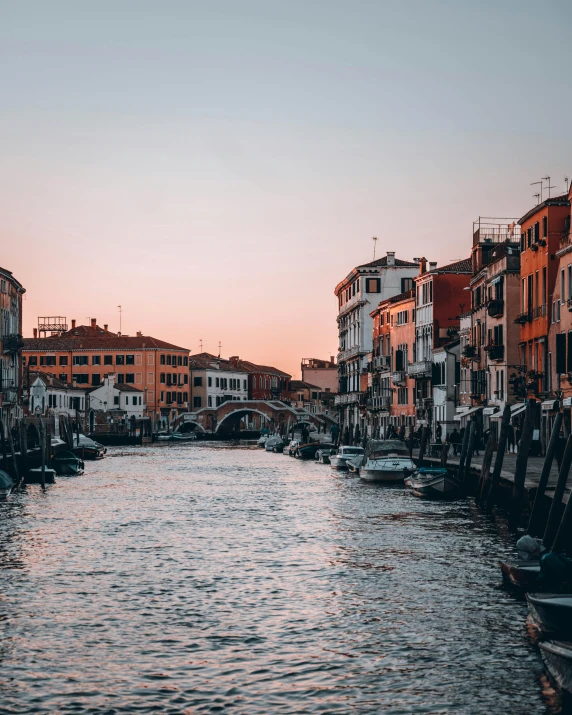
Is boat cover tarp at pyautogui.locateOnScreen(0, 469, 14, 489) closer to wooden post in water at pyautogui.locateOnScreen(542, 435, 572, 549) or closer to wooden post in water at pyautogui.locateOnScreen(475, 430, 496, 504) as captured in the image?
wooden post in water at pyautogui.locateOnScreen(475, 430, 496, 504)

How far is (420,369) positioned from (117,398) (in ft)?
170

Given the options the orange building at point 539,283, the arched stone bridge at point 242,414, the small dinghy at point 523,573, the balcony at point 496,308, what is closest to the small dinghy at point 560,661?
the small dinghy at point 523,573

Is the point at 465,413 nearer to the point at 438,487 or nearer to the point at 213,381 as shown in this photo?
the point at 438,487

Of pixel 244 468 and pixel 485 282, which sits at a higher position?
pixel 485 282

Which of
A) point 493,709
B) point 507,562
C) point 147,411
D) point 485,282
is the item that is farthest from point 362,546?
point 147,411

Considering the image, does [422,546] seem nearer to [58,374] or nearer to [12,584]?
[12,584]

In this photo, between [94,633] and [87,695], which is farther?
[94,633]

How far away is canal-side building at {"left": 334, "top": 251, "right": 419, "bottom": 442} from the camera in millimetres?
84688

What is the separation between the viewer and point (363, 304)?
281ft

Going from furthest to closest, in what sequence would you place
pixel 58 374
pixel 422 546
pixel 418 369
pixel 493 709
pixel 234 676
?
1. pixel 58 374
2. pixel 418 369
3. pixel 422 546
4. pixel 234 676
5. pixel 493 709

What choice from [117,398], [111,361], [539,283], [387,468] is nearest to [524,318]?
[539,283]

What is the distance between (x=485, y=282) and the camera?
2061 inches

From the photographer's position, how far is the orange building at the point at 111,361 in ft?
377

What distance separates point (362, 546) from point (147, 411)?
306 feet
